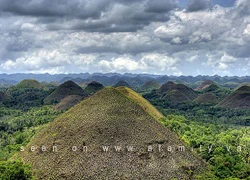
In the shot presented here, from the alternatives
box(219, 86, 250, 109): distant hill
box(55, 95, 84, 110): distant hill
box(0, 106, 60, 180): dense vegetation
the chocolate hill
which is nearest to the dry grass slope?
box(0, 106, 60, 180): dense vegetation

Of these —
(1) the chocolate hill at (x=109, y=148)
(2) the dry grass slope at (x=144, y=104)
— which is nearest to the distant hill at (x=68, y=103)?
(2) the dry grass slope at (x=144, y=104)

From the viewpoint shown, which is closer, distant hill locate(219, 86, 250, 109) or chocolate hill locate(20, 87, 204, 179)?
chocolate hill locate(20, 87, 204, 179)

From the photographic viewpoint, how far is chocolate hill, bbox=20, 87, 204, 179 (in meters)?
54.8

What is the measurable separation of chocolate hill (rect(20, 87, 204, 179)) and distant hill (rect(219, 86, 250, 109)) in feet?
425

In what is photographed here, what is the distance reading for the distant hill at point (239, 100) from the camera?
183000 mm

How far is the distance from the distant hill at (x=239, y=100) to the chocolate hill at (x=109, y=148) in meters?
130

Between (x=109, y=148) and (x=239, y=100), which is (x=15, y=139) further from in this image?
(x=239, y=100)

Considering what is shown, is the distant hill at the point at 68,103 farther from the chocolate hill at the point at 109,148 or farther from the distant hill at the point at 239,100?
the chocolate hill at the point at 109,148

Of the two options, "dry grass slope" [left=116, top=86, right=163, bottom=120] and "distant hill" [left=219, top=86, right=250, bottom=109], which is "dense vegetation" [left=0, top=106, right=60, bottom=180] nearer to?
"dry grass slope" [left=116, top=86, right=163, bottom=120]

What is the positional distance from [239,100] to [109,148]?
484 ft

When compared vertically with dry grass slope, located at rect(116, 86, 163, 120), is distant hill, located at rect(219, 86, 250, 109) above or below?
below

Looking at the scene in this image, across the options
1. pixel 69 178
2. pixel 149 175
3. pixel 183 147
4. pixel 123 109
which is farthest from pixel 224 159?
pixel 69 178

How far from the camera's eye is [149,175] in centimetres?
5472

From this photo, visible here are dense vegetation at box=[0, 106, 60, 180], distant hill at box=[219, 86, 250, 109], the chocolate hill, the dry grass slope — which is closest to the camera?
dense vegetation at box=[0, 106, 60, 180]
